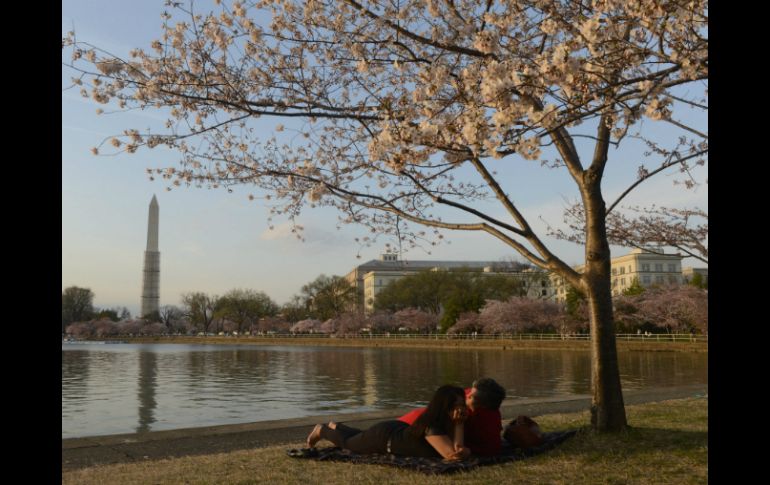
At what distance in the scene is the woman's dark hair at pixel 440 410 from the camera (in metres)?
5.23

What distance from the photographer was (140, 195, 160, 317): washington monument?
108 metres

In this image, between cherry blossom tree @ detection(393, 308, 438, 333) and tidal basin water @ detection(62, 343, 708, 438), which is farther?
cherry blossom tree @ detection(393, 308, 438, 333)

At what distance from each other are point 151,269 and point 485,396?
12012 centimetres

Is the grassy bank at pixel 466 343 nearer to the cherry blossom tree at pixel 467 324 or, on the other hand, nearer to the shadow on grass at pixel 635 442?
the cherry blossom tree at pixel 467 324

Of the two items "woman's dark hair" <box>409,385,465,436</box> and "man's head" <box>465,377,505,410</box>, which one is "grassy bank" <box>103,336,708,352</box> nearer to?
"man's head" <box>465,377,505,410</box>

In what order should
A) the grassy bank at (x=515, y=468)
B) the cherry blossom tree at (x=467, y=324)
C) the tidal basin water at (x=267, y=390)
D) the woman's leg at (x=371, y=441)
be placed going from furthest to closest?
1. the cherry blossom tree at (x=467, y=324)
2. the tidal basin water at (x=267, y=390)
3. the woman's leg at (x=371, y=441)
4. the grassy bank at (x=515, y=468)

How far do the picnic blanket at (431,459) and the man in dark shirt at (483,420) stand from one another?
0.10 metres

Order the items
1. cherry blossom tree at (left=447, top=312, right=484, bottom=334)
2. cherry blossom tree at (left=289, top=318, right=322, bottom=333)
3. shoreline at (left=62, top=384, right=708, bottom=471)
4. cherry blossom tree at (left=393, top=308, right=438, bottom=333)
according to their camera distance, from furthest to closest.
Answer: cherry blossom tree at (left=289, top=318, right=322, bottom=333), cherry blossom tree at (left=393, top=308, right=438, bottom=333), cherry blossom tree at (left=447, top=312, right=484, bottom=334), shoreline at (left=62, top=384, right=708, bottom=471)

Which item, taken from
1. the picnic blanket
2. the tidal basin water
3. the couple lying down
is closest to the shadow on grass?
the picnic blanket

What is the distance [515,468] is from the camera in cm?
512

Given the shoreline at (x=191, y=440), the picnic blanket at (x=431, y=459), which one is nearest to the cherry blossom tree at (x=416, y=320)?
the shoreline at (x=191, y=440)

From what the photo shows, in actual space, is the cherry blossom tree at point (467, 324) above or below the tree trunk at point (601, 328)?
below
